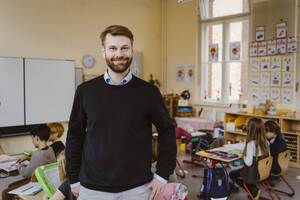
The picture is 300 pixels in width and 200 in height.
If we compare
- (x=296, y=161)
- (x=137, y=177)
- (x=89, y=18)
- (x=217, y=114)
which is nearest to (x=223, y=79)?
(x=217, y=114)

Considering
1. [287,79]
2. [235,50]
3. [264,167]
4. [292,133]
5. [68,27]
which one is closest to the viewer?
[264,167]

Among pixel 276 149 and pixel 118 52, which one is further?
pixel 276 149

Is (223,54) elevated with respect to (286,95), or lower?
elevated

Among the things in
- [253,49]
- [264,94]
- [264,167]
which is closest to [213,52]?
[253,49]

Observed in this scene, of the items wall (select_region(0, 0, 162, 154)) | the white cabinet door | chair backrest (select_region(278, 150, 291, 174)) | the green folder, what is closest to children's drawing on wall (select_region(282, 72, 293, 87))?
chair backrest (select_region(278, 150, 291, 174))

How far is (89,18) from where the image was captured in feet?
20.6

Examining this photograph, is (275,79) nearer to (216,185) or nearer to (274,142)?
(274,142)

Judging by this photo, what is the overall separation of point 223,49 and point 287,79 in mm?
1741

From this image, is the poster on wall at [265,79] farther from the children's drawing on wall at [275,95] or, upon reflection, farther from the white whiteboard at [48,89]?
the white whiteboard at [48,89]

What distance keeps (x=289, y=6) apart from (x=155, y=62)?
3.46 m

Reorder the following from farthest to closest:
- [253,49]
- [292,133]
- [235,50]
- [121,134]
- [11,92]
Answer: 1. [235,50]
2. [253,49]
3. [11,92]
4. [292,133]
5. [121,134]

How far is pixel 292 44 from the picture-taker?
525 cm

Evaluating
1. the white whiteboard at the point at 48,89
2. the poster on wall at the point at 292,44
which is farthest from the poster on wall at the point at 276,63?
the white whiteboard at the point at 48,89

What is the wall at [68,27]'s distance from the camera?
5.30 m
